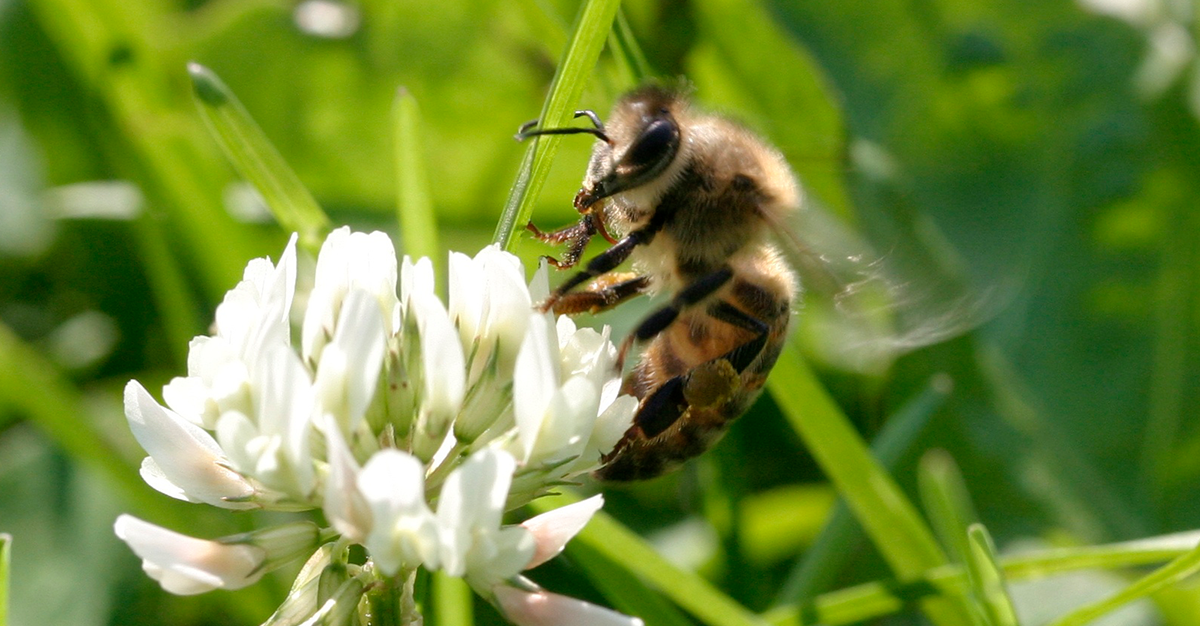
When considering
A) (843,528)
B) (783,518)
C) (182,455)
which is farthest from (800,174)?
(182,455)

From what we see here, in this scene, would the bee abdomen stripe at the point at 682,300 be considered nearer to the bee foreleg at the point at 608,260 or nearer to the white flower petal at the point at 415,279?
the bee foreleg at the point at 608,260

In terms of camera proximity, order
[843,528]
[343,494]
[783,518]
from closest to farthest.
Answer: [343,494] < [843,528] < [783,518]

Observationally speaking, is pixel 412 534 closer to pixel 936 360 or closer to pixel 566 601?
pixel 566 601

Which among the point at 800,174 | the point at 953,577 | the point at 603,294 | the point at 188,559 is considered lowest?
the point at 188,559

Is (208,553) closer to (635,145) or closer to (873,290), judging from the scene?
(635,145)

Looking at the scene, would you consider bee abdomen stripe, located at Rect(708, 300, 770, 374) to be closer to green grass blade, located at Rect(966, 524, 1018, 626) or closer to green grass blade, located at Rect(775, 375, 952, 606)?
green grass blade, located at Rect(966, 524, 1018, 626)

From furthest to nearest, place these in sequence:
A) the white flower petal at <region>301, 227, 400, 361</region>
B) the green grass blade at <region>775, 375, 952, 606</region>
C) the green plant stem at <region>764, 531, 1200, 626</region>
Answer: the green grass blade at <region>775, 375, 952, 606</region>, the green plant stem at <region>764, 531, 1200, 626</region>, the white flower petal at <region>301, 227, 400, 361</region>

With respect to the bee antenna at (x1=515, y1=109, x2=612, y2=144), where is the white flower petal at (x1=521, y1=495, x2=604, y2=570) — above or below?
below

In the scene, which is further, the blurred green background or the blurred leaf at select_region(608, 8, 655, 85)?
the blurred green background

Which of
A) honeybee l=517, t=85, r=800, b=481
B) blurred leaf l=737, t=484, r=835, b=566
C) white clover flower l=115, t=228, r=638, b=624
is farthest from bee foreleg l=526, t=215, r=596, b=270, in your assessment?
blurred leaf l=737, t=484, r=835, b=566
